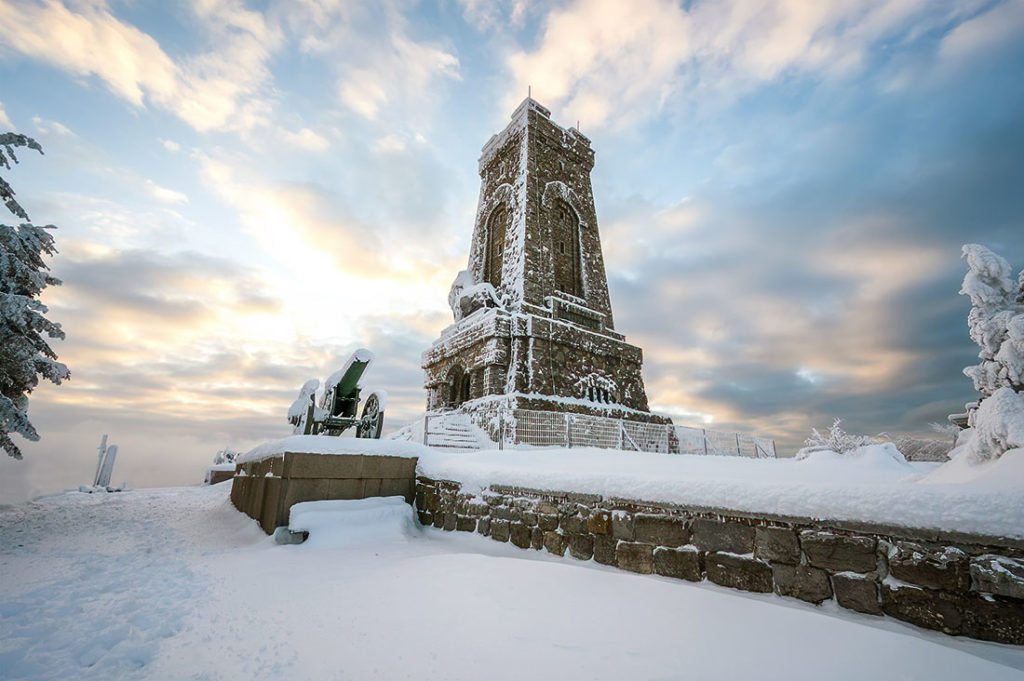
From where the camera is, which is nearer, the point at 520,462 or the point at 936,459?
the point at 520,462

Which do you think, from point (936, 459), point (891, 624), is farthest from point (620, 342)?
point (891, 624)

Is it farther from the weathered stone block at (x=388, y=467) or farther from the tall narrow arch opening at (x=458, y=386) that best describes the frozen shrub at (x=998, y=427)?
the tall narrow arch opening at (x=458, y=386)

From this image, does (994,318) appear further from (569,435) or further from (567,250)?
(567,250)

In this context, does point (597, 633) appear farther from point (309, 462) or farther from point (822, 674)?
point (309, 462)

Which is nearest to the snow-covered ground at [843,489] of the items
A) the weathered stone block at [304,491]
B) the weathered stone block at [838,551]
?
the weathered stone block at [838,551]

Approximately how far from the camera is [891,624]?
2.41 m

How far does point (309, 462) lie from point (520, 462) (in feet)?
9.27

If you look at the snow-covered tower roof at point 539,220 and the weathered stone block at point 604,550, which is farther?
the snow-covered tower roof at point 539,220

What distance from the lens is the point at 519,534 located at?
183 inches

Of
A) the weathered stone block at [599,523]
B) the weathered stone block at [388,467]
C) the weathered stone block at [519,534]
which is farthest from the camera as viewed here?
the weathered stone block at [388,467]

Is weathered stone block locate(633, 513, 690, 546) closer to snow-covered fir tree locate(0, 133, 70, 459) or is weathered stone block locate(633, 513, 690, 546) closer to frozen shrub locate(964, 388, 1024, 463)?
frozen shrub locate(964, 388, 1024, 463)

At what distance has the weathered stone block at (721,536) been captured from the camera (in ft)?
10.1

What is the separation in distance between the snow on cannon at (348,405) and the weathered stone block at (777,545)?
6.74 meters

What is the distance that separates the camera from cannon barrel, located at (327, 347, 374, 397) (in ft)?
27.3
